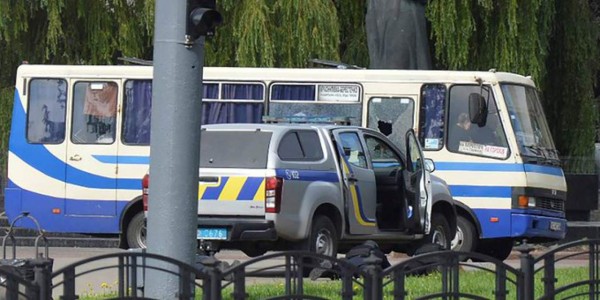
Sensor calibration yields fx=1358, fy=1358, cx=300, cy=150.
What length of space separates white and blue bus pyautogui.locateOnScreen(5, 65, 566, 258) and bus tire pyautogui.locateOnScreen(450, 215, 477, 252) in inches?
0.6

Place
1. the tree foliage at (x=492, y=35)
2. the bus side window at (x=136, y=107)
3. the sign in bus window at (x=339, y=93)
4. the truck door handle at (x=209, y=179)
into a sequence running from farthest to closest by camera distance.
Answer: the tree foliage at (x=492, y=35)
the bus side window at (x=136, y=107)
the sign in bus window at (x=339, y=93)
the truck door handle at (x=209, y=179)

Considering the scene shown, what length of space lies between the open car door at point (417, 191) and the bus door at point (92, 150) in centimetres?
554

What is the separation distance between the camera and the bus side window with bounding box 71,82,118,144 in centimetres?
2152

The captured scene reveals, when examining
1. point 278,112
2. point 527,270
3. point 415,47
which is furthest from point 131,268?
point 415,47

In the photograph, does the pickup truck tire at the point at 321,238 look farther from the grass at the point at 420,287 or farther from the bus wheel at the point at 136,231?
the grass at the point at 420,287

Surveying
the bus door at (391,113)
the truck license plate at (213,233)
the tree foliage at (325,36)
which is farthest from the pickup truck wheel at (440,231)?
the tree foliage at (325,36)

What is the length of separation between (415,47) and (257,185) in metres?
8.25

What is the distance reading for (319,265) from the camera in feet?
27.3

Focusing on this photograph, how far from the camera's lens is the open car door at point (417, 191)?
56.5 feet

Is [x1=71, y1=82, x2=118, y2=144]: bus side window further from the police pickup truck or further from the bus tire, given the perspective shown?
the bus tire

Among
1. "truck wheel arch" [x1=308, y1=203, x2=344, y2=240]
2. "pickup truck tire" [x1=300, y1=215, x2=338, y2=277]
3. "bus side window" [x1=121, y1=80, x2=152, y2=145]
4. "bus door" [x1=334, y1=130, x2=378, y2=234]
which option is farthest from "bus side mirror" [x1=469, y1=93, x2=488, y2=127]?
"bus side window" [x1=121, y1=80, x2=152, y2=145]

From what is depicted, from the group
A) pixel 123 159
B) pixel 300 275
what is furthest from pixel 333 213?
pixel 300 275

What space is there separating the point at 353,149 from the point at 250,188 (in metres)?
2.00

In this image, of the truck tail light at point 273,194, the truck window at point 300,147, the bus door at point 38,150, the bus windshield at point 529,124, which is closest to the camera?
the truck tail light at point 273,194
